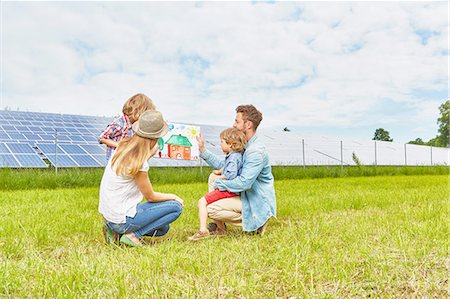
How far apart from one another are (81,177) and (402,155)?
22083 millimetres

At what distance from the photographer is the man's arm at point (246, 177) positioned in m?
3.71

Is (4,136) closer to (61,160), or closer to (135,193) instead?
(61,160)

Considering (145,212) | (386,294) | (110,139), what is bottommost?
(386,294)

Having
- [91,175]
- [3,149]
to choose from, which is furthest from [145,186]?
[3,149]

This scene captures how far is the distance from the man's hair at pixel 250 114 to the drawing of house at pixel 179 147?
3.07 feet

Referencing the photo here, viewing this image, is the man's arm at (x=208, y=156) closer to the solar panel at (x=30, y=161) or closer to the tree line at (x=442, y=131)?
the solar panel at (x=30, y=161)

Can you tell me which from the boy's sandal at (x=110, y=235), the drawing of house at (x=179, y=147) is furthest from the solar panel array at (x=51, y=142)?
the boy's sandal at (x=110, y=235)

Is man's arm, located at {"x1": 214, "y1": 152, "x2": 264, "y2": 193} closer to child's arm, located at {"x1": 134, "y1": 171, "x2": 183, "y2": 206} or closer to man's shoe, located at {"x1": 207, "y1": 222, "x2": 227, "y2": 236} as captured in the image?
man's shoe, located at {"x1": 207, "y1": 222, "x2": 227, "y2": 236}

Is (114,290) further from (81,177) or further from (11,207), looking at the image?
(81,177)

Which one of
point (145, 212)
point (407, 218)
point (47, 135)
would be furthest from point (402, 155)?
point (145, 212)

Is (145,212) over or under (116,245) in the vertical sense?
over

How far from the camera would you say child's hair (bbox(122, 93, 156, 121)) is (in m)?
3.56

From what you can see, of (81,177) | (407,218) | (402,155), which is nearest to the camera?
(407,218)

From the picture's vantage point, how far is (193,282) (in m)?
2.22
